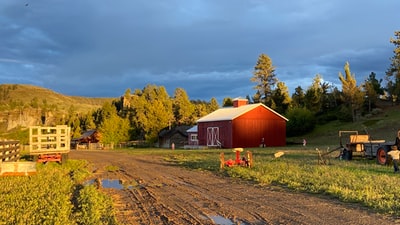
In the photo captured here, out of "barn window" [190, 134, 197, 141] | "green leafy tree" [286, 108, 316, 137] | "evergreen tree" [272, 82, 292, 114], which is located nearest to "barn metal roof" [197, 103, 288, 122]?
"barn window" [190, 134, 197, 141]

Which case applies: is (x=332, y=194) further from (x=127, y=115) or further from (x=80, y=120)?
(x=80, y=120)

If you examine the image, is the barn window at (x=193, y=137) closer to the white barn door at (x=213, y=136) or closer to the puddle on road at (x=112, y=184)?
the white barn door at (x=213, y=136)

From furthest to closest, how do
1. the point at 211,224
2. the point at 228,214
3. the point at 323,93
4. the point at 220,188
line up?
the point at 323,93, the point at 220,188, the point at 228,214, the point at 211,224

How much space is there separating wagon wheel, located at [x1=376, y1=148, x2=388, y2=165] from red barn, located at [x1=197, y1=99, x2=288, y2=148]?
97.9 feet

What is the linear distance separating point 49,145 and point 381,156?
16.8m

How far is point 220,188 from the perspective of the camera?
13242 millimetres

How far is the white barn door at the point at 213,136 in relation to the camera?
51.8m

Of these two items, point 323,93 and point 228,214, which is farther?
point 323,93

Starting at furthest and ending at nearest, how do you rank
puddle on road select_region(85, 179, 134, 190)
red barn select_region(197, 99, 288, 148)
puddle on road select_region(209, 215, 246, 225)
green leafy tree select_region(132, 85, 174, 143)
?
green leafy tree select_region(132, 85, 174, 143)
red barn select_region(197, 99, 288, 148)
puddle on road select_region(85, 179, 134, 190)
puddle on road select_region(209, 215, 246, 225)

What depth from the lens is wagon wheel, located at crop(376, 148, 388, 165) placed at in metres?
18.7

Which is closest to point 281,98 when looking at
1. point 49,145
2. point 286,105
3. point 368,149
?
point 286,105

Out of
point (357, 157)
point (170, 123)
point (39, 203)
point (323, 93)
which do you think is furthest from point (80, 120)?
point (39, 203)

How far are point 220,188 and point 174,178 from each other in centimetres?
369

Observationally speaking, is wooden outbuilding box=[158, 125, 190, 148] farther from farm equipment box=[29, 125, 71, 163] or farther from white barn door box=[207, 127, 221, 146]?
farm equipment box=[29, 125, 71, 163]
